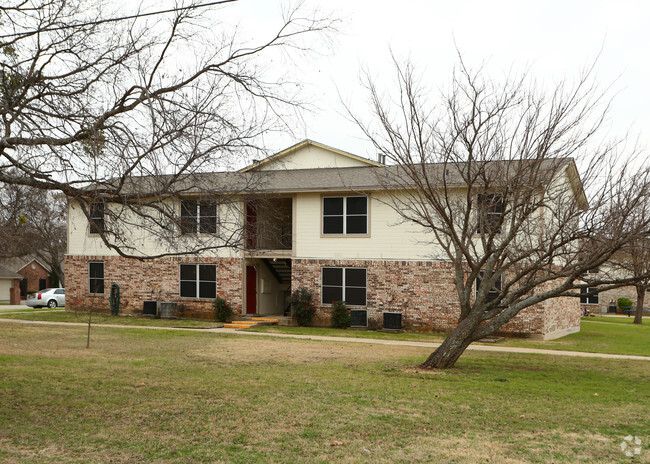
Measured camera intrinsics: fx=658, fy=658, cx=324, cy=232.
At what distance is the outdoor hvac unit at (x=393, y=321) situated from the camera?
24.2m

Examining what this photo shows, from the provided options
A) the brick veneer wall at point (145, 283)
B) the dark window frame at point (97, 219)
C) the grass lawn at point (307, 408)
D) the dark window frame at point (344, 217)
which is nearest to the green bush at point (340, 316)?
the dark window frame at point (344, 217)

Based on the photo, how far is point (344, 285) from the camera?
25.6 m

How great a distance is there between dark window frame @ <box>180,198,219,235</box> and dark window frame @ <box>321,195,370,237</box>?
1556 cm

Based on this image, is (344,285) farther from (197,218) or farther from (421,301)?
(197,218)

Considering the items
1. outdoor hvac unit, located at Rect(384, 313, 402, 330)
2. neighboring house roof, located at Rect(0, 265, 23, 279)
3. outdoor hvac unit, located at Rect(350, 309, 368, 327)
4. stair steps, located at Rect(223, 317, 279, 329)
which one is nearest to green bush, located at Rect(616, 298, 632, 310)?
outdoor hvac unit, located at Rect(384, 313, 402, 330)

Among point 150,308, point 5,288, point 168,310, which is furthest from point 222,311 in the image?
point 5,288

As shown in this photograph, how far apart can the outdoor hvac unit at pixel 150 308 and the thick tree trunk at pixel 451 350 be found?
648 inches

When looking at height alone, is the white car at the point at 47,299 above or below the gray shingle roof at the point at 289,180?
below

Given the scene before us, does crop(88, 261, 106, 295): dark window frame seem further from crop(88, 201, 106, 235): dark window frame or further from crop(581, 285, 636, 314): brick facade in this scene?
crop(581, 285, 636, 314): brick facade

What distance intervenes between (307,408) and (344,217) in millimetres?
16236

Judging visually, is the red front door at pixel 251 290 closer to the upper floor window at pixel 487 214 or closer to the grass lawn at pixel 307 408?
the grass lawn at pixel 307 408

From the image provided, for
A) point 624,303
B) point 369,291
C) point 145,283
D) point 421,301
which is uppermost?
point 145,283

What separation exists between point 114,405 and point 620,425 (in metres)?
7.32

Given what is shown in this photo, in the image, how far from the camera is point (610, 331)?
95.8 ft
